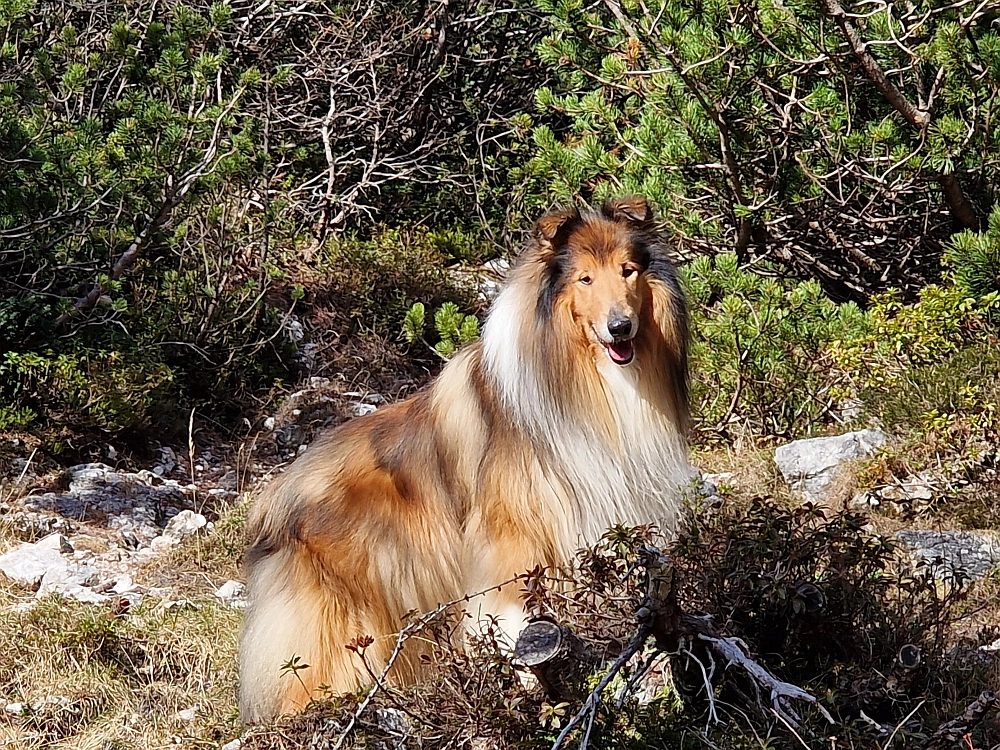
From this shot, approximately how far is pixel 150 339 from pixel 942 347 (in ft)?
18.1

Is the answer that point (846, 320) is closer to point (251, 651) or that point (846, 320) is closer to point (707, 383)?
point (707, 383)

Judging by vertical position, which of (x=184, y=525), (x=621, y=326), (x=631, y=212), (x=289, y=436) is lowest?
(x=289, y=436)

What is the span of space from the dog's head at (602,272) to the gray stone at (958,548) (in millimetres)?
2187

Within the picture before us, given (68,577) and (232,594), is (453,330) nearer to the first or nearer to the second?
(232,594)

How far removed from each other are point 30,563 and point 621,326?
142 inches

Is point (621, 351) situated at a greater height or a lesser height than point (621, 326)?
lesser

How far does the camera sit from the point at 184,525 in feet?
21.9

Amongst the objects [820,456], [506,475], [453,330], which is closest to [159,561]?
[506,475]

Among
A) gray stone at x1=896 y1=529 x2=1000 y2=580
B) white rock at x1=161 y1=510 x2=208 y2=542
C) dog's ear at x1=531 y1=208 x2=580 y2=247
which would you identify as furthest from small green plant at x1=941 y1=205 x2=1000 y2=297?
white rock at x1=161 y1=510 x2=208 y2=542

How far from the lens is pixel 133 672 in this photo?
196 inches

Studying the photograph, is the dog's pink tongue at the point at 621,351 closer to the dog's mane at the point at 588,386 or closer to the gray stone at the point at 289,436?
the dog's mane at the point at 588,386

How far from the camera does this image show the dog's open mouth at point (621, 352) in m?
4.23

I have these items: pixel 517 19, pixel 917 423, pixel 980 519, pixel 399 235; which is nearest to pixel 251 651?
pixel 980 519

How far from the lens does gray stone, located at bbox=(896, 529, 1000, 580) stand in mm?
5461
